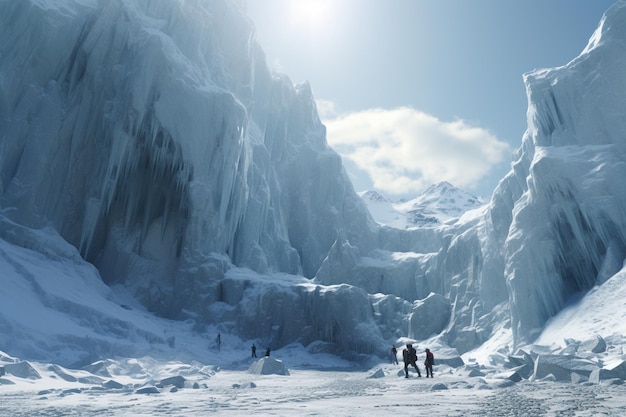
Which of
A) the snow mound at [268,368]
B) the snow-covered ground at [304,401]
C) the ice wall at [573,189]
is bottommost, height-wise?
the snow-covered ground at [304,401]

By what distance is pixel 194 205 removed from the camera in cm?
4694

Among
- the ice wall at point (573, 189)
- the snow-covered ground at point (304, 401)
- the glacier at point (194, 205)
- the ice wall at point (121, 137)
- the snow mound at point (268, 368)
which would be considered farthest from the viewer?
the ice wall at point (121, 137)

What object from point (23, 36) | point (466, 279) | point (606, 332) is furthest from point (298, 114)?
point (606, 332)

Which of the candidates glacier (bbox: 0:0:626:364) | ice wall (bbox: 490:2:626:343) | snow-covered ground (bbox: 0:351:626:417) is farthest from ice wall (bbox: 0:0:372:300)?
snow-covered ground (bbox: 0:351:626:417)

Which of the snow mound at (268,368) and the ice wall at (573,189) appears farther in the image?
the ice wall at (573,189)

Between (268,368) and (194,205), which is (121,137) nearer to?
(194,205)

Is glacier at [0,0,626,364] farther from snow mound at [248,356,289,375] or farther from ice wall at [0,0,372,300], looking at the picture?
snow mound at [248,356,289,375]

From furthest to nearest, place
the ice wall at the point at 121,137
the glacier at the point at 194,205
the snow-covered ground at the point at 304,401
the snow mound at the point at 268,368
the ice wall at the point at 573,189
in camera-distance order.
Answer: the ice wall at the point at 121,137, the glacier at the point at 194,205, the ice wall at the point at 573,189, the snow mound at the point at 268,368, the snow-covered ground at the point at 304,401

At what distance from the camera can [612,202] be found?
32.0 meters

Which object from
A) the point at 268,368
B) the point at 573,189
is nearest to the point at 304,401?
the point at 268,368

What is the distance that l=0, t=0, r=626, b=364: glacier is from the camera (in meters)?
33.8

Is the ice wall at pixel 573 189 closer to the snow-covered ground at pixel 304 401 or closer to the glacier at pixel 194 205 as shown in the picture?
the glacier at pixel 194 205

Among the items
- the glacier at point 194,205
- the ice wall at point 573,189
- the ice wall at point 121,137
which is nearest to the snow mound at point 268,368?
the glacier at point 194,205

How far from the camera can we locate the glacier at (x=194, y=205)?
111 feet
